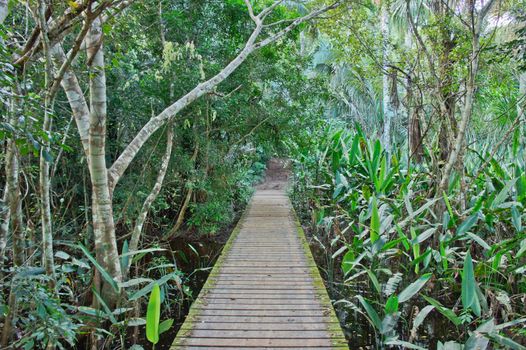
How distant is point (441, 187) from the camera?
4199mm

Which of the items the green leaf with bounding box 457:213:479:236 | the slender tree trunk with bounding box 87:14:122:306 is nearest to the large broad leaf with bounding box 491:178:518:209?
the green leaf with bounding box 457:213:479:236

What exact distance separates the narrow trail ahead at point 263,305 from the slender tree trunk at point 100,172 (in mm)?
912

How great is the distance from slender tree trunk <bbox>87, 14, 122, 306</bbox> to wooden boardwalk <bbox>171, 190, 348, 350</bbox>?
0.90m

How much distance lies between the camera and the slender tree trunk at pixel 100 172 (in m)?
3.35

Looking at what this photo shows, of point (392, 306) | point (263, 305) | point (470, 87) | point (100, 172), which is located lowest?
point (263, 305)

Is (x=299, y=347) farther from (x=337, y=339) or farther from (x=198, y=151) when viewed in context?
(x=198, y=151)

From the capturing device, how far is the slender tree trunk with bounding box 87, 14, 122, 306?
11.0 feet

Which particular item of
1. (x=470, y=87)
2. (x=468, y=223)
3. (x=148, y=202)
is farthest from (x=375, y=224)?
(x=148, y=202)

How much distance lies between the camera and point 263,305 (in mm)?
3678

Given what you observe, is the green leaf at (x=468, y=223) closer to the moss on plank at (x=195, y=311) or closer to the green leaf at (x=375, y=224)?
the green leaf at (x=375, y=224)

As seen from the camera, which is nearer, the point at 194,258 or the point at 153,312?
the point at 153,312

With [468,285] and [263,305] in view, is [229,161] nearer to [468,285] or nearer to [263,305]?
[263,305]

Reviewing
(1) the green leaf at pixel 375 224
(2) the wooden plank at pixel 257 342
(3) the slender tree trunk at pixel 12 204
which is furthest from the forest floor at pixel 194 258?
(1) the green leaf at pixel 375 224

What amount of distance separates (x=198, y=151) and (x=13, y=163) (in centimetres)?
440
